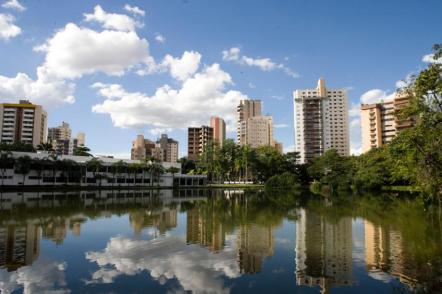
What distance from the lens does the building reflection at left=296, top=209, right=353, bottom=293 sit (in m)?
11.1

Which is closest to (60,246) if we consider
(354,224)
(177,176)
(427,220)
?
(354,224)

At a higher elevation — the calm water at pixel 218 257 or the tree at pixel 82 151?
the tree at pixel 82 151

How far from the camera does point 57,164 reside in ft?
247

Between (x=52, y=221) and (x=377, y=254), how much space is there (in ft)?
66.7

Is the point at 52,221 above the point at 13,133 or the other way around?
the other way around

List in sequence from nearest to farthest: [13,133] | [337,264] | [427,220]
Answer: [337,264]
[427,220]
[13,133]

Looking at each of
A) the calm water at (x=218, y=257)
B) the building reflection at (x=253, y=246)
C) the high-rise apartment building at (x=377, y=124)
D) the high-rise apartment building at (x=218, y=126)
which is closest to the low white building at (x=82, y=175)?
the calm water at (x=218, y=257)

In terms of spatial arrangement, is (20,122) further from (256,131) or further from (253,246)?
(253,246)

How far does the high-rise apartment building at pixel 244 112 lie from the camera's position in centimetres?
18275

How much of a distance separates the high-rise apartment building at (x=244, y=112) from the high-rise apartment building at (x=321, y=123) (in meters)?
36.5

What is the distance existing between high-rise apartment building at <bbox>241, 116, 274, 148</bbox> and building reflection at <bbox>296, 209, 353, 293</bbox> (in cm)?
15629

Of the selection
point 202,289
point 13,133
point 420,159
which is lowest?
point 202,289

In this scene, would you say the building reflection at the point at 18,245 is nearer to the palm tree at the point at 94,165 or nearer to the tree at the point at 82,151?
the palm tree at the point at 94,165

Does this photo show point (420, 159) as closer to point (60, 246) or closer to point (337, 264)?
point (337, 264)
